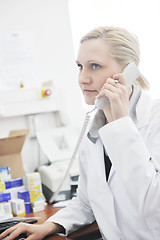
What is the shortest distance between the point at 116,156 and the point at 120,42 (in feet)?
1.54

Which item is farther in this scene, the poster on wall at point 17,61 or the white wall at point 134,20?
the white wall at point 134,20

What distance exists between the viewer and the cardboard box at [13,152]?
1508 millimetres

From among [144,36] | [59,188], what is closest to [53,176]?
[59,188]

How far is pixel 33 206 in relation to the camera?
1457mm

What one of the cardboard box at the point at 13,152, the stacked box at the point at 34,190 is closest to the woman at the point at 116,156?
the stacked box at the point at 34,190

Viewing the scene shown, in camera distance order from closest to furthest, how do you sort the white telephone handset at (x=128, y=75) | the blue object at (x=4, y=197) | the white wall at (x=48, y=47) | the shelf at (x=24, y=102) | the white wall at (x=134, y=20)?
1. the white telephone handset at (x=128, y=75)
2. the blue object at (x=4, y=197)
3. the shelf at (x=24, y=102)
4. the white wall at (x=48, y=47)
5. the white wall at (x=134, y=20)

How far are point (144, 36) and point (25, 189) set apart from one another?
137 centimetres

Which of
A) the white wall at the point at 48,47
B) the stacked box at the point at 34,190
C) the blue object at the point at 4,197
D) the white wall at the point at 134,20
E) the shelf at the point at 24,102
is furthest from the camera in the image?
the white wall at the point at 134,20

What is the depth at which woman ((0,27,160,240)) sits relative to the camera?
832 mm

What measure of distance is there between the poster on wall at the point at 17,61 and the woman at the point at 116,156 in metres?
0.89

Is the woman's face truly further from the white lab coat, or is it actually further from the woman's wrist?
the woman's wrist

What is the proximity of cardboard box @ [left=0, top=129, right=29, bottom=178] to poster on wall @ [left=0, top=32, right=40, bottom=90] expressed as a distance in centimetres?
49

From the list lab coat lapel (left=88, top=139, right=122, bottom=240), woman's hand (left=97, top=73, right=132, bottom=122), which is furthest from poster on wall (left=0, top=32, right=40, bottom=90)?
woman's hand (left=97, top=73, right=132, bottom=122)

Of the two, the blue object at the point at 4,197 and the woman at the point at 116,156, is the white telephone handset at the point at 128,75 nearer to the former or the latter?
the woman at the point at 116,156
